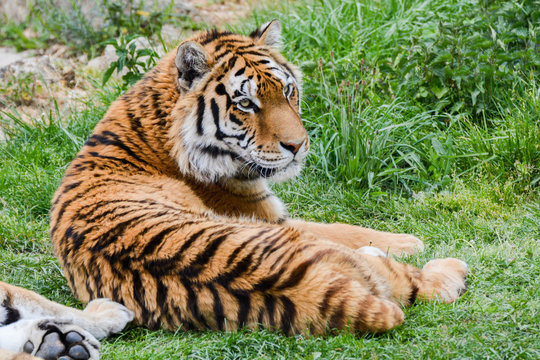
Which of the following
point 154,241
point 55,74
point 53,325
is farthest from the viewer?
point 55,74

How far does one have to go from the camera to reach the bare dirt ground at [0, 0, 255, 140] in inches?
279

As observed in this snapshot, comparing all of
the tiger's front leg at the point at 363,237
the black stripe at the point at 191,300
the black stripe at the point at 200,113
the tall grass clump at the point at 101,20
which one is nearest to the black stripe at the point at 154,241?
the black stripe at the point at 191,300

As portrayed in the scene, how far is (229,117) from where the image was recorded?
13.4 feet

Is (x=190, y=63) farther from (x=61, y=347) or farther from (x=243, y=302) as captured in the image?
(x=61, y=347)

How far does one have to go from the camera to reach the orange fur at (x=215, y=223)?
3.04 meters

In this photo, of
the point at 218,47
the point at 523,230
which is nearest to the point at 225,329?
the point at 218,47

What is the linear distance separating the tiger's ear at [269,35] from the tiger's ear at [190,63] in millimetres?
570

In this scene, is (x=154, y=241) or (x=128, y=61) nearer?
(x=154, y=241)

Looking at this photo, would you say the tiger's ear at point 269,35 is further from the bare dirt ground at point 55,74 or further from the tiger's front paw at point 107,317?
the bare dirt ground at point 55,74

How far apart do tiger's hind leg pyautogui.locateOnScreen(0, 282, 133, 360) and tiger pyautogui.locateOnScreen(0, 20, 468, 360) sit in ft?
0.29

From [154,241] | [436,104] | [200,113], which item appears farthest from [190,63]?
[436,104]

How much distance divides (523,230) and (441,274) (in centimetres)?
100

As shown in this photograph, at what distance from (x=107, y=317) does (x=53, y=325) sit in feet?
0.87

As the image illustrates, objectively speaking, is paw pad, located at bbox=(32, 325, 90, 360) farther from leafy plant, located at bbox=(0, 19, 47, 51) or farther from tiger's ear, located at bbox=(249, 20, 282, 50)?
leafy plant, located at bbox=(0, 19, 47, 51)
